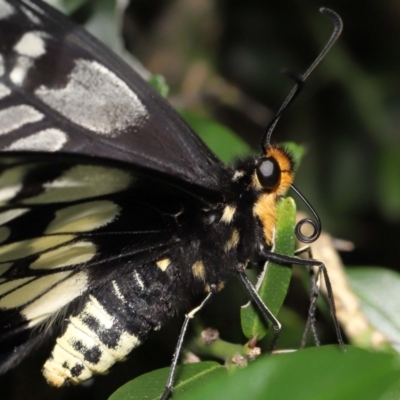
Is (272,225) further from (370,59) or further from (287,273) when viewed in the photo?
(370,59)

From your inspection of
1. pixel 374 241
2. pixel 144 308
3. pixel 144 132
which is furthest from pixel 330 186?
pixel 144 308

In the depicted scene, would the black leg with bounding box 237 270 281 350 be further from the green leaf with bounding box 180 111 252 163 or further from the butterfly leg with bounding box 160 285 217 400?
the green leaf with bounding box 180 111 252 163

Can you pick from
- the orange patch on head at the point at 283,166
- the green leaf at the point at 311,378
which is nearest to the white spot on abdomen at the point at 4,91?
the orange patch on head at the point at 283,166

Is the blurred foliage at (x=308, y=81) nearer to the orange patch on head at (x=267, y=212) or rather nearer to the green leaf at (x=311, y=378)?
the orange patch on head at (x=267, y=212)

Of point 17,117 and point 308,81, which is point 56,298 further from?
point 308,81

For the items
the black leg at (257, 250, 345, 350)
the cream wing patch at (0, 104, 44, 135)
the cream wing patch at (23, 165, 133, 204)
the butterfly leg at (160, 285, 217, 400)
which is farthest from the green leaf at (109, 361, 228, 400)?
the cream wing patch at (0, 104, 44, 135)

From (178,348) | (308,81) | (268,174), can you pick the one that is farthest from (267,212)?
(308,81)
